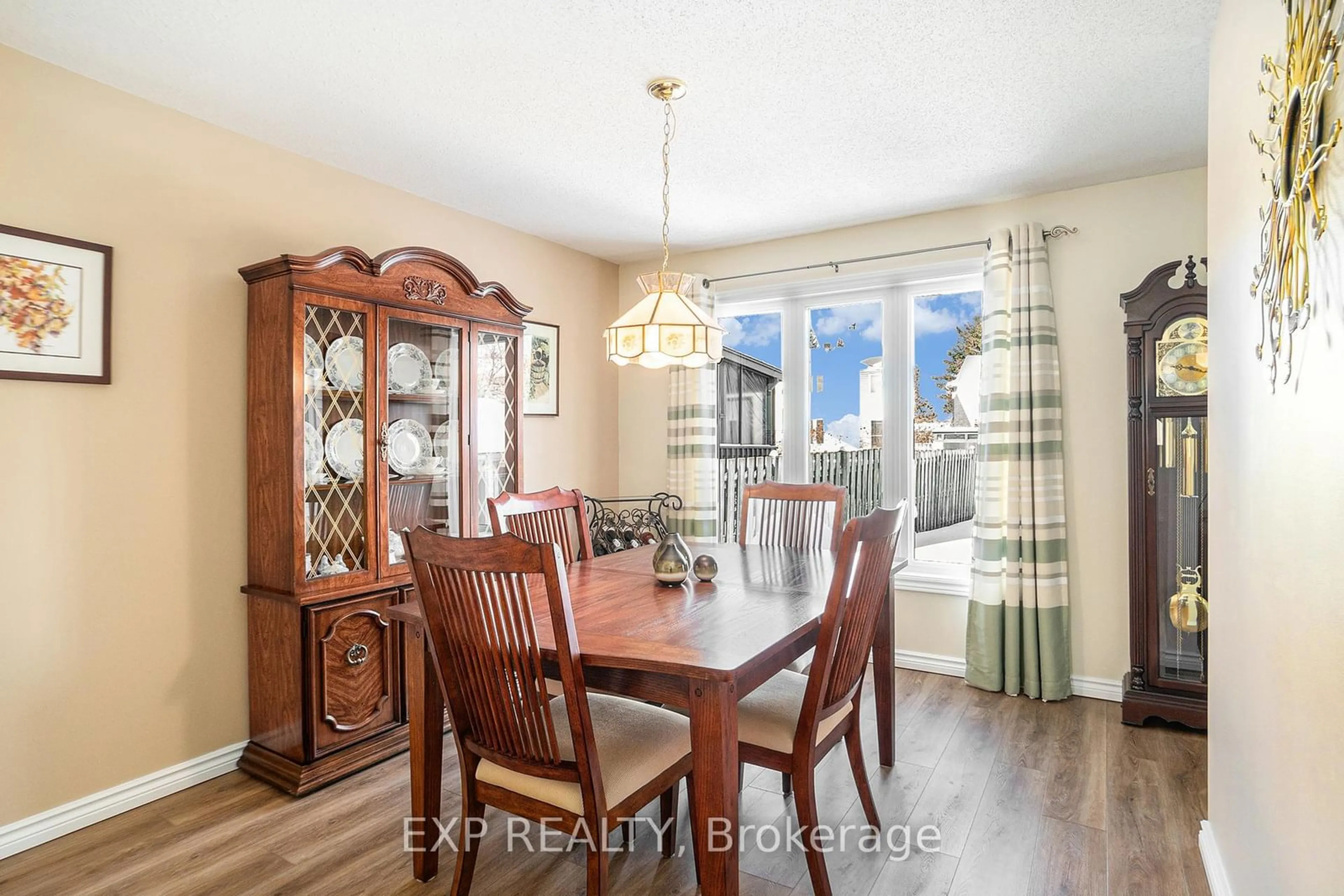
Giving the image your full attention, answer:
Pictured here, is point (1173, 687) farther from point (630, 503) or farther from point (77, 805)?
point (77, 805)

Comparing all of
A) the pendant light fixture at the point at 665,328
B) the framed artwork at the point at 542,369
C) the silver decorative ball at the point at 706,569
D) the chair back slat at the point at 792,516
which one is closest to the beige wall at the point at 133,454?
the framed artwork at the point at 542,369

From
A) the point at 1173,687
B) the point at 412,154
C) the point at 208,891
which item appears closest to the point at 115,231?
the point at 412,154

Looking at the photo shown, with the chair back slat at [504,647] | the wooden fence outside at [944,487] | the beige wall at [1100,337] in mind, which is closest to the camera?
the chair back slat at [504,647]

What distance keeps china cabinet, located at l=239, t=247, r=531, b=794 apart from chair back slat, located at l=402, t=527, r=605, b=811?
116cm

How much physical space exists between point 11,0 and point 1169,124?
3899mm

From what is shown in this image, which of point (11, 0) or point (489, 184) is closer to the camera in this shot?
point (11, 0)

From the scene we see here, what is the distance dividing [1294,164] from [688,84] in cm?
178

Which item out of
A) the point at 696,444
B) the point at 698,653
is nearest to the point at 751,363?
the point at 696,444

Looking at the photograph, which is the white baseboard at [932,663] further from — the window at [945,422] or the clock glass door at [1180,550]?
the clock glass door at [1180,550]

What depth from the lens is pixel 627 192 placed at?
354cm

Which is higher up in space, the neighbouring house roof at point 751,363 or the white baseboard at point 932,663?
the neighbouring house roof at point 751,363

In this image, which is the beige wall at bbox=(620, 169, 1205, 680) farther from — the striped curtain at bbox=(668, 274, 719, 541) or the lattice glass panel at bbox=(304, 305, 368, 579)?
the lattice glass panel at bbox=(304, 305, 368, 579)

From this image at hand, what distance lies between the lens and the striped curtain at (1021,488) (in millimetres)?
3469

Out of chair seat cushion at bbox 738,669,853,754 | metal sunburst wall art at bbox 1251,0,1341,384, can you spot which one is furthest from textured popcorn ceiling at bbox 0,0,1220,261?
chair seat cushion at bbox 738,669,853,754
